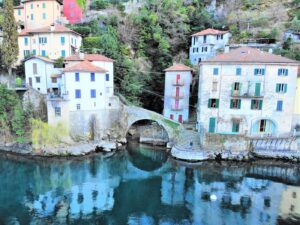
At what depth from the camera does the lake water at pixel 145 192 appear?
20.6 metres

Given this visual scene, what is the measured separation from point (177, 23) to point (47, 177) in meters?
39.3

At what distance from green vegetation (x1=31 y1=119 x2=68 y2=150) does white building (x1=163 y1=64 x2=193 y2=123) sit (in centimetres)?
1688

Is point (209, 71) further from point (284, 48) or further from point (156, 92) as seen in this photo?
point (284, 48)

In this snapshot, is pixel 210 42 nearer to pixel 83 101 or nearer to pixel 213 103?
pixel 213 103

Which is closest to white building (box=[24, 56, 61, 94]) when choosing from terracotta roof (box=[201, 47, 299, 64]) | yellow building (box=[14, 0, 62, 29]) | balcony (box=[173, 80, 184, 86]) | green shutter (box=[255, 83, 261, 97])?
yellow building (box=[14, 0, 62, 29])

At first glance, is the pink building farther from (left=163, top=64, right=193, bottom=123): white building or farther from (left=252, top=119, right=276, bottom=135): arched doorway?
(left=252, top=119, right=276, bottom=135): arched doorway

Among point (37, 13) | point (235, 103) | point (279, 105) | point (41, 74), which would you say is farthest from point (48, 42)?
point (279, 105)

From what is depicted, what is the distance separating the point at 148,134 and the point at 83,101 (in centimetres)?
1135

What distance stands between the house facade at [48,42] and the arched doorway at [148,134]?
16.4m

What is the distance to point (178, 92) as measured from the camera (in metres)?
38.9

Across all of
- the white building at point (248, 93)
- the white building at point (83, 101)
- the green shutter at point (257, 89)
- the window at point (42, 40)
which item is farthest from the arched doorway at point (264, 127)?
the window at point (42, 40)

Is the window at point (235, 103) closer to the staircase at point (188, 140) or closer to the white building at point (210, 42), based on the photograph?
the staircase at point (188, 140)

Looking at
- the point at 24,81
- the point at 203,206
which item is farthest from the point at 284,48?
the point at 24,81

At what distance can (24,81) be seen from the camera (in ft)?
127
